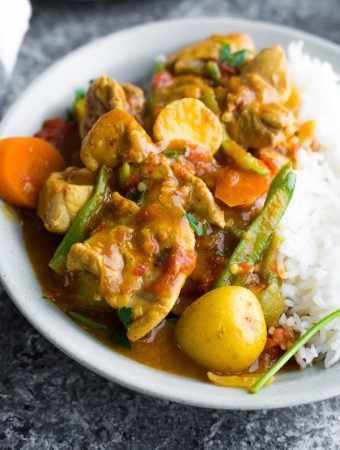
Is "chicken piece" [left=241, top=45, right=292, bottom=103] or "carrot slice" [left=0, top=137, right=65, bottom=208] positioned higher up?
"chicken piece" [left=241, top=45, right=292, bottom=103]

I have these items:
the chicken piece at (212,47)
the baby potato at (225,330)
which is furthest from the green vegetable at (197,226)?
the chicken piece at (212,47)

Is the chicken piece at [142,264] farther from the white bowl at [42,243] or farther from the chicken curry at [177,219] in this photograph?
the white bowl at [42,243]

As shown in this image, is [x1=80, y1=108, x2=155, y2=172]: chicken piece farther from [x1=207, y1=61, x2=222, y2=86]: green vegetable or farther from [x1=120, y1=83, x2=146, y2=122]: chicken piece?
[x1=207, y1=61, x2=222, y2=86]: green vegetable

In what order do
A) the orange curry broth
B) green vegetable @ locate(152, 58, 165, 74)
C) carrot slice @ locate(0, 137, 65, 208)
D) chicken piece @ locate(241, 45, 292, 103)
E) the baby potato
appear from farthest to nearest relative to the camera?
green vegetable @ locate(152, 58, 165, 74) < chicken piece @ locate(241, 45, 292, 103) < carrot slice @ locate(0, 137, 65, 208) < the orange curry broth < the baby potato

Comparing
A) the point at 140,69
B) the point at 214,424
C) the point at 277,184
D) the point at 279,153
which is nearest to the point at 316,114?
the point at 279,153

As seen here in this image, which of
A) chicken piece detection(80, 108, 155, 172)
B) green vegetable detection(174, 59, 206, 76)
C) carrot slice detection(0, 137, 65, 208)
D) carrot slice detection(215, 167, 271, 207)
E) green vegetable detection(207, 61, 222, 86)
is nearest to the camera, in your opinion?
chicken piece detection(80, 108, 155, 172)

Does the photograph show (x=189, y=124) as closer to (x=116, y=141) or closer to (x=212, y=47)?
(x=116, y=141)

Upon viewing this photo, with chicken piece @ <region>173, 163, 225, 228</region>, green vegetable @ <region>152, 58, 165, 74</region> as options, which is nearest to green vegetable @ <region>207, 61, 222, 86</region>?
green vegetable @ <region>152, 58, 165, 74</region>
